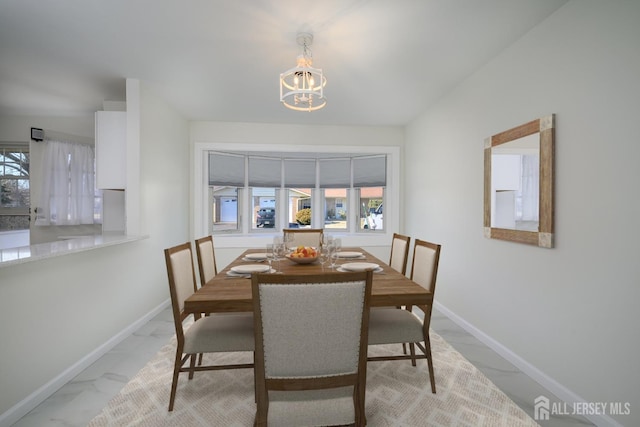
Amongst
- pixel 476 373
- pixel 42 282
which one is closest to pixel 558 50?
pixel 476 373

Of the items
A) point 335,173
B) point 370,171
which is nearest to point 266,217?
point 335,173

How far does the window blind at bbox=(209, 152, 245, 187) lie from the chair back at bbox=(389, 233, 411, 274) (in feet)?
9.64

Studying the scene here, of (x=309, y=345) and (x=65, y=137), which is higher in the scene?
(x=65, y=137)

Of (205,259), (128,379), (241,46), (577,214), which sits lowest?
(128,379)

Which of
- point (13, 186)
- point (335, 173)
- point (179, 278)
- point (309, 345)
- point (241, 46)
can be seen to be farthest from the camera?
point (335, 173)

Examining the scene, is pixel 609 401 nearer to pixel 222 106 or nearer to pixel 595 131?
pixel 595 131

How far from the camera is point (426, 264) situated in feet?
6.88

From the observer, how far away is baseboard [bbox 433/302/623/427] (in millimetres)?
1646

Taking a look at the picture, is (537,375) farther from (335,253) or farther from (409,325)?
(335,253)

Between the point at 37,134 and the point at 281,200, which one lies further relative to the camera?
the point at 281,200

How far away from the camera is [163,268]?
3.65 metres

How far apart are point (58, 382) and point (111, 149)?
Result: 6.78ft

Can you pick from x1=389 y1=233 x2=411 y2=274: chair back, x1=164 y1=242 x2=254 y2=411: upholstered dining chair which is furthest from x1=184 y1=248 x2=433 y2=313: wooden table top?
x1=389 y1=233 x2=411 y2=274: chair back

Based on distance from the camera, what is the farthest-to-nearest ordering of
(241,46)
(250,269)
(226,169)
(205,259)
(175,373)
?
(226,169) < (205,259) < (241,46) < (250,269) < (175,373)
